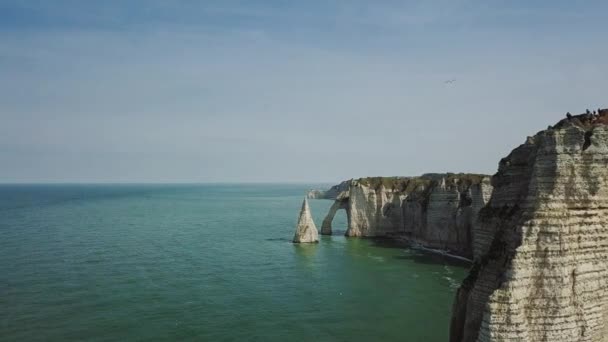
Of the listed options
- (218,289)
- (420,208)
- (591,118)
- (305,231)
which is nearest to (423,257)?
(420,208)

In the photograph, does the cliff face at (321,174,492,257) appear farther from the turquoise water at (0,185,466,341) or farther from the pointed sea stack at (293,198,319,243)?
the pointed sea stack at (293,198,319,243)

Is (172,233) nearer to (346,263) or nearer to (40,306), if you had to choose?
(346,263)

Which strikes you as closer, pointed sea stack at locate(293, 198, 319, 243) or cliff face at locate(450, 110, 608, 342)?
cliff face at locate(450, 110, 608, 342)

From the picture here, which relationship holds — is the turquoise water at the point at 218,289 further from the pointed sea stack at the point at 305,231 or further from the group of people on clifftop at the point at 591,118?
the group of people on clifftop at the point at 591,118

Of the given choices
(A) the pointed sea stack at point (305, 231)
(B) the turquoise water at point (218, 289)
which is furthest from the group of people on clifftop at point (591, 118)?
(A) the pointed sea stack at point (305, 231)

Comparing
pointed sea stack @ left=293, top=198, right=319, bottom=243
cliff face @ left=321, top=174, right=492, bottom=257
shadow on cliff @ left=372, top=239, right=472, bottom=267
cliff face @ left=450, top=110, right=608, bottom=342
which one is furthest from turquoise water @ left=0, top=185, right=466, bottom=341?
cliff face @ left=450, top=110, right=608, bottom=342

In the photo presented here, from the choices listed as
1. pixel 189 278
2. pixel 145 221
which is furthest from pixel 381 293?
pixel 145 221
